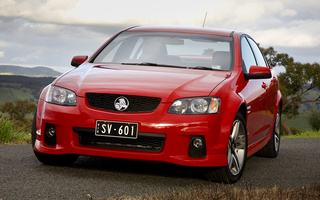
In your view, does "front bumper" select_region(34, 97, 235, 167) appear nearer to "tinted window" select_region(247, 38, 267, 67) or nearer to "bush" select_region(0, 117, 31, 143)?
"tinted window" select_region(247, 38, 267, 67)

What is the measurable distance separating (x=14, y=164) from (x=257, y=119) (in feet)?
9.36

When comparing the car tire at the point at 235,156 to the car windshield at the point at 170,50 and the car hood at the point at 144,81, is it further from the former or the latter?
the car windshield at the point at 170,50

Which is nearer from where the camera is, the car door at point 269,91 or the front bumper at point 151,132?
the front bumper at point 151,132

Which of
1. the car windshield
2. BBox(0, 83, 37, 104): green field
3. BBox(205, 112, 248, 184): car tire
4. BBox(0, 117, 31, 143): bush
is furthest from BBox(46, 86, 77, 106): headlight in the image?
BBox(0, 83, 37, 104): green field

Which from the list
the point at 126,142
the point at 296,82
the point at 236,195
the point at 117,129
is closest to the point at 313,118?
the point at 296,82

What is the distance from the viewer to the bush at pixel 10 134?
921cm

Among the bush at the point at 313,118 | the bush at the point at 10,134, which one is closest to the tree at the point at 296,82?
the bush at the point at 313,118

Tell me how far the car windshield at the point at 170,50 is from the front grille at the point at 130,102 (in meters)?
1.11

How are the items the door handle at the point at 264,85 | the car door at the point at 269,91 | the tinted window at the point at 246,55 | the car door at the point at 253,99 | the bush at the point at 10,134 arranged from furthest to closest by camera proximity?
the bush at the point at 10,134 → the car door at the point at 269,91 → the door handle at the point at 264,85 → the tinted window at the point at 246,55 → the car door at the point at 253,99

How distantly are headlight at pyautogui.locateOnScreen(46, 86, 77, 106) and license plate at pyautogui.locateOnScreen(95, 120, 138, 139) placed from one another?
0.37 meters

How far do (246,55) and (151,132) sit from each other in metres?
2.25

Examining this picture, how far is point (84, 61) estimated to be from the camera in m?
6.44

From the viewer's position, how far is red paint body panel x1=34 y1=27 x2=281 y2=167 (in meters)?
4.85

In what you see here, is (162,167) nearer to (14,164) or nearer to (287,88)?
(14,164)
